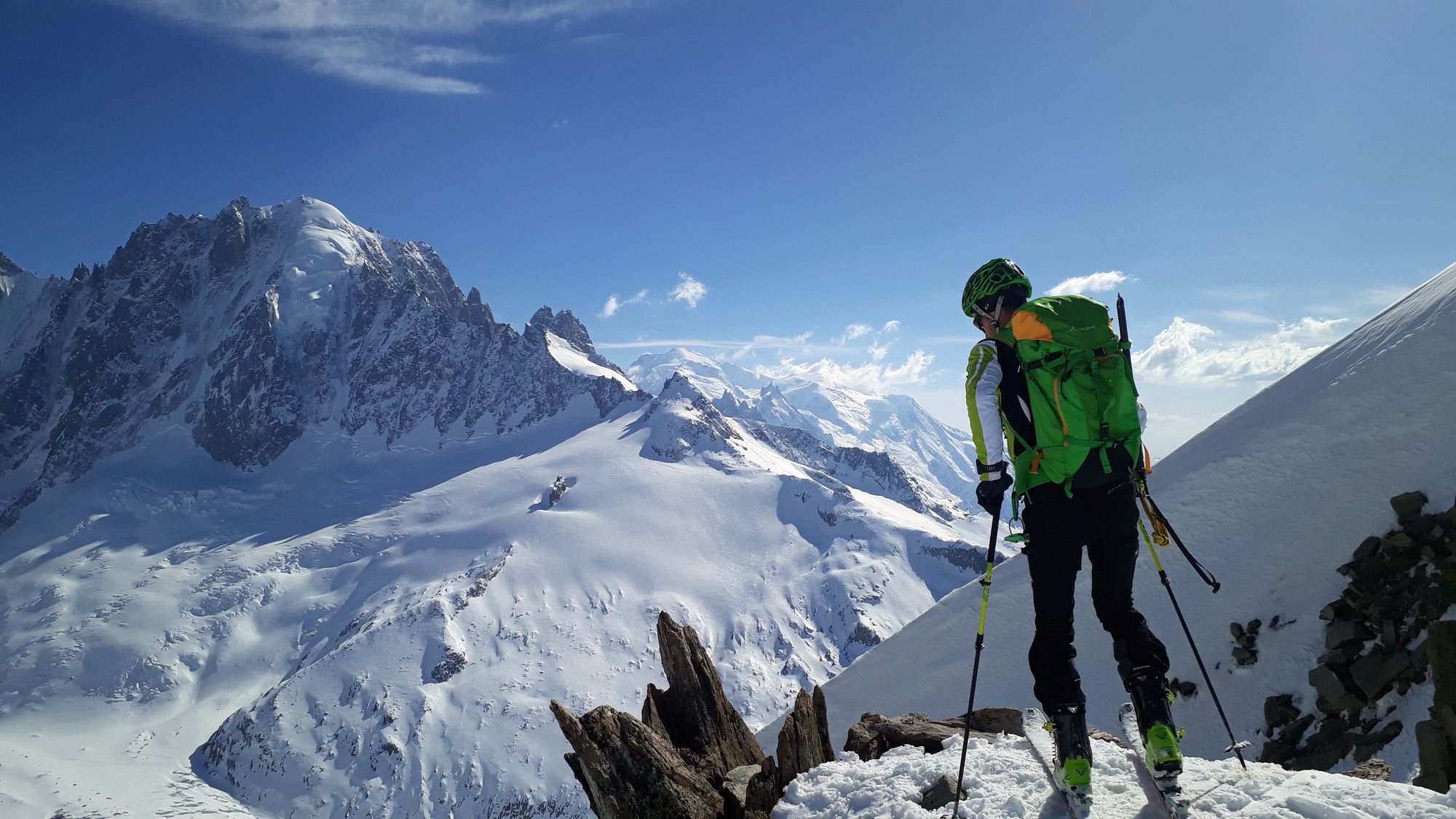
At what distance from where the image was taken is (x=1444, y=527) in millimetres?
9719

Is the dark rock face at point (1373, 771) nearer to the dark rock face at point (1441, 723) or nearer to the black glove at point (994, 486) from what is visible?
the dark rock face at point (1441, 723)

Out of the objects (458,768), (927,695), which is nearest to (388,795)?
(458,768)

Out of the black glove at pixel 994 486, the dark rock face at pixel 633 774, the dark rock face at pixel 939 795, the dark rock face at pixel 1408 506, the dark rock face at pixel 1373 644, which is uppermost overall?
the black glove at pixel 994 486

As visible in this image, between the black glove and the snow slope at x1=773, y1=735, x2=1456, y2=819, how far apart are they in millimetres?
2460

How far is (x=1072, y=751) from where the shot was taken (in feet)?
18.4

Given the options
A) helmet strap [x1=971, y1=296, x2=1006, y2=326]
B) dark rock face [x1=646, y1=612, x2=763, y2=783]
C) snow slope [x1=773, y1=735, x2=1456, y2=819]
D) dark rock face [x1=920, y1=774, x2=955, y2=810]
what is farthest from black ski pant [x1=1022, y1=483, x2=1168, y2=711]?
dark rock face [x1=646, y1=612, x2=763, y2=783]

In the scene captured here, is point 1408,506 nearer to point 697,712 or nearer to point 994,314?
point 994,314

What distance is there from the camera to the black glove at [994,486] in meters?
5.68

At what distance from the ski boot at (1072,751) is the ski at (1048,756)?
0.03m

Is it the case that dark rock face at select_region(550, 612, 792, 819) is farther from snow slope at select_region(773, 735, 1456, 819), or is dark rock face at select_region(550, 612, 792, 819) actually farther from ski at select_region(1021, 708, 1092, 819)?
ski at select_region(1021, 708, 1092, 819)

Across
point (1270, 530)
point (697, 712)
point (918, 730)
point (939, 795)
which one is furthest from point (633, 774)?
point (1270, 530)

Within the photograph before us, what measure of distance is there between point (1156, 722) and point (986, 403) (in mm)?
2833

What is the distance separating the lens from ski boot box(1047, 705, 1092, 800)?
5.46 m

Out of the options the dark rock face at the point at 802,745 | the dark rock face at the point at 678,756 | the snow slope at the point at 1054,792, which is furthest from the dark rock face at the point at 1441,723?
the dark rock face at the point at 678,756
